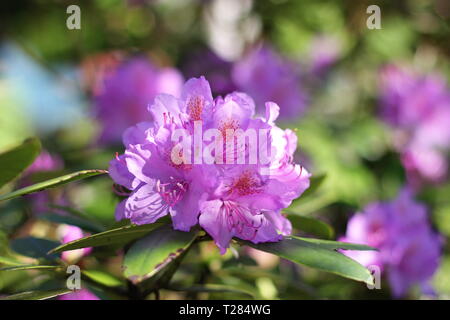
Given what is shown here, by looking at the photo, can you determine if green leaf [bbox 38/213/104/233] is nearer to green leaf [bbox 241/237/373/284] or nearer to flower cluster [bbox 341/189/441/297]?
green leaf [bbox 241/237/373/284]

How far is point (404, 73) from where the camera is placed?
2.34 m

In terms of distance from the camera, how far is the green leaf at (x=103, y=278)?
94 centimetres

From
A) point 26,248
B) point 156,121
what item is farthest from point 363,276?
point 26,248

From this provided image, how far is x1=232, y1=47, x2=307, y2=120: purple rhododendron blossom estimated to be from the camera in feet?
6.93

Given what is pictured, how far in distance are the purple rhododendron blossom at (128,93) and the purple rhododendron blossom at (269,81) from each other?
27 centimetres

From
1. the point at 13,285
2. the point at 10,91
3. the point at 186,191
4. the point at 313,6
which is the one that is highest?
the point at 313,6

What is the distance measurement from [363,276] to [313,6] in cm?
180

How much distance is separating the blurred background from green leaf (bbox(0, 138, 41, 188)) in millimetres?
596

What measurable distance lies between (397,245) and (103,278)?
0.65m

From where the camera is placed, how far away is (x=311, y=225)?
0.96 m

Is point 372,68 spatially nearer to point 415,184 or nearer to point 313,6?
point 313,6

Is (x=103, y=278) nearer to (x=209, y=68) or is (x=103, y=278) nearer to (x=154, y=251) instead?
(x=154, y=251)

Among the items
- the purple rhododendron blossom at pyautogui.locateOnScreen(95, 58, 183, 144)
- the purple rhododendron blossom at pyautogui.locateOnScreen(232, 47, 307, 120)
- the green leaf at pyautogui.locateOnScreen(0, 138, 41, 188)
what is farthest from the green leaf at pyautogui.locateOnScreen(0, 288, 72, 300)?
the purple rhododendron blossom at pyautogui.locateOnScreen(232, 47, 307, 120)

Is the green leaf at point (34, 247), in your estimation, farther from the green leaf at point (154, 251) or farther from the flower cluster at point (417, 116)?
the flower cluster at point (417, 116)
